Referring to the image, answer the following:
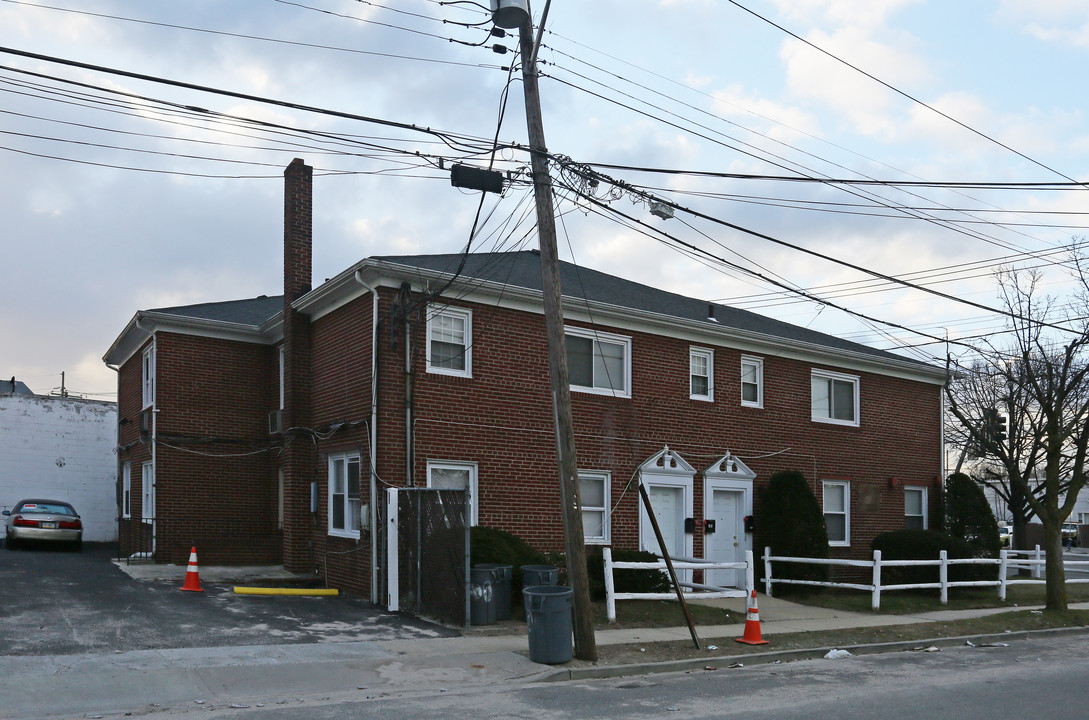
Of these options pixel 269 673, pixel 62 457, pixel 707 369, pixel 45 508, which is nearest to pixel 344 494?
pixel 269 673

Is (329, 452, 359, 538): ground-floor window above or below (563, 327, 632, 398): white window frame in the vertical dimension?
below

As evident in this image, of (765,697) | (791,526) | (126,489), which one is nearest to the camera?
(765,697)

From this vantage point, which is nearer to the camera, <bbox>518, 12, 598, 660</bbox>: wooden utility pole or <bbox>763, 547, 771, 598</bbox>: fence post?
<bbox>518, 12, 598, 660</bbox>: wooden utility pole

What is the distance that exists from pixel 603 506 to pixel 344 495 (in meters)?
5.12

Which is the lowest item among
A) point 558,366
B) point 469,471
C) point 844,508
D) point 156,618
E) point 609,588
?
point 156,618

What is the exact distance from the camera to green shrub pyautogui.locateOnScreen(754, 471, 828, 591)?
20969 millimetres

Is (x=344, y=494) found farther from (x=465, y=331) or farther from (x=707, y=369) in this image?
(x=707, y=369)

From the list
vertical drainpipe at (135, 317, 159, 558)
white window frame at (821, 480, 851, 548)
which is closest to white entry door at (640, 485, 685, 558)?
white window frame at (821, 480, 851, 548)

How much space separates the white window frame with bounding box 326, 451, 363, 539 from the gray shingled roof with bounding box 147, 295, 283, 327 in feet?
17.1

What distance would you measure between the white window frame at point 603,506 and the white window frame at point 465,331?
3298 millimetres

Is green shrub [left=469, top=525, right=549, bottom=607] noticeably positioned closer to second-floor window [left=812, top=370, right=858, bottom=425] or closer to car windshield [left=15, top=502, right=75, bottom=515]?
second-floor window [left=812, top=370, right=858, bottom=425]

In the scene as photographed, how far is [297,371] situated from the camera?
1969 cm

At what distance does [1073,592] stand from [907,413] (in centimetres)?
590

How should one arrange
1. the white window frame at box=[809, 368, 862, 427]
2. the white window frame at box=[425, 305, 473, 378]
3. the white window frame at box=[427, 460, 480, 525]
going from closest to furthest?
the white window frame at box=[427, 460, 480, 525] < the white window frame at box=[425, 305, 473, 378] < the white window frame at box=[809, 368, 862, 427]
